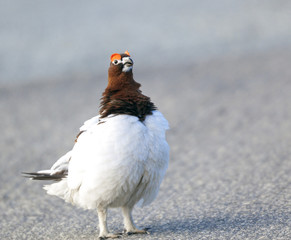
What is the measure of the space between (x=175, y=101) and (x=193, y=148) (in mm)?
2966

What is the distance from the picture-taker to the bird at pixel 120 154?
4.88 metres

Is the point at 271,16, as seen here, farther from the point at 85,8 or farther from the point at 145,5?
the point at 85,8

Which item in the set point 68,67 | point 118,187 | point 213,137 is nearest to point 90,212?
point 118,187

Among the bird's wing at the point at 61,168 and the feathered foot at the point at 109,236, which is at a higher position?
the bird's wing at the point at 61,168

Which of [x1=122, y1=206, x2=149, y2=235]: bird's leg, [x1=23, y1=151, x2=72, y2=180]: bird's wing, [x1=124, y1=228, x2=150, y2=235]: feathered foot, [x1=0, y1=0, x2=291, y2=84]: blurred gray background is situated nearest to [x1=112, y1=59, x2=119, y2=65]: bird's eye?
[x1=23, y1=151, x2=72, y2=180]: bird's wing

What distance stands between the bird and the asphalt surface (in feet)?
1.65

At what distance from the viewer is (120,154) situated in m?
4.86

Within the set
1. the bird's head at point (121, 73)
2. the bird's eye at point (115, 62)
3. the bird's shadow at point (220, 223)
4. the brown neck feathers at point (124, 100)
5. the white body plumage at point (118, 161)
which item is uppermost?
the bird's eye at point (115, 62)

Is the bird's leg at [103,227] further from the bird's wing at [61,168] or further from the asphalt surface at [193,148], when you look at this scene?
the bird's wing at [61,168]

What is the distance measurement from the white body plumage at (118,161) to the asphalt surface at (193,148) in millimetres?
556

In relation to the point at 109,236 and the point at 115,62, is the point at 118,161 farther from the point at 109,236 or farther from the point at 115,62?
the point at 115,62

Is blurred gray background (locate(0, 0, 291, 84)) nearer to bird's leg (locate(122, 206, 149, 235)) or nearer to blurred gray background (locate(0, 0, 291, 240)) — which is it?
blurred gray background (locate(0, 0, 291, 240))

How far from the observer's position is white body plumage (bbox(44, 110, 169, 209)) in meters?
4.87

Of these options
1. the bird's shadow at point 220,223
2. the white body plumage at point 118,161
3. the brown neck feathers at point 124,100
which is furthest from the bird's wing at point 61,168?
the bird's shadow at point 220,223
